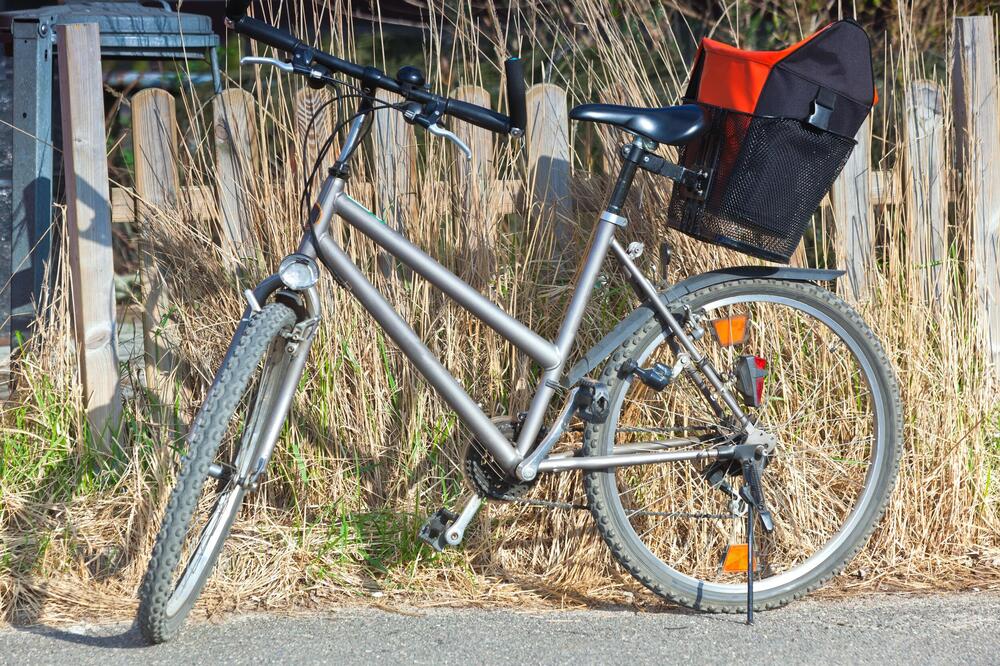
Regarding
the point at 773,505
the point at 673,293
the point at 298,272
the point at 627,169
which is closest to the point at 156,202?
the point at 298,272

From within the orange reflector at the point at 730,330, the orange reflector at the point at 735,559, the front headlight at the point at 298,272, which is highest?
the orange reflector at the point at 730,330

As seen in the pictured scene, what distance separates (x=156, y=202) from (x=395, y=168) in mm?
725

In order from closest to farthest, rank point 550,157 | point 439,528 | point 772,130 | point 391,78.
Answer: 1. point 391,78
2. point 772,130
3. point 439,528
4. point 550,157

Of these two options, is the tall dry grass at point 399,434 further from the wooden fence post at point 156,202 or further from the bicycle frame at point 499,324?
the bicycle frame at point 499,324

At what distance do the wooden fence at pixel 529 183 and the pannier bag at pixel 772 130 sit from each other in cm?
58

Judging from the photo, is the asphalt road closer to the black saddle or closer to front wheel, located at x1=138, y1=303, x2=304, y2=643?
front wheel, located at x1=138, y1=303, x2=304, y2=643

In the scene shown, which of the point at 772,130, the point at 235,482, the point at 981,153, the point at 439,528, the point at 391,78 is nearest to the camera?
the point at 391,78

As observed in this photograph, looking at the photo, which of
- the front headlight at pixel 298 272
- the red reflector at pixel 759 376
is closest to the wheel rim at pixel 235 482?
the front headlight at pixel 298 272

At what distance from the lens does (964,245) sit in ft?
10.4

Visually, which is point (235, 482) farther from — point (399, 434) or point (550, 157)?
point (550, 157)

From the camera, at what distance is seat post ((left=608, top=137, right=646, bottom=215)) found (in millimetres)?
2479

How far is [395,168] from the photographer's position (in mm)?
2965

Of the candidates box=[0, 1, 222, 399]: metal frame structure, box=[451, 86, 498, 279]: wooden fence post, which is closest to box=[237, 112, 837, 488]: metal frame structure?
box=[451, 86, 498, 279]: wooden fence post

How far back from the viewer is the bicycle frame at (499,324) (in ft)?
7.60
